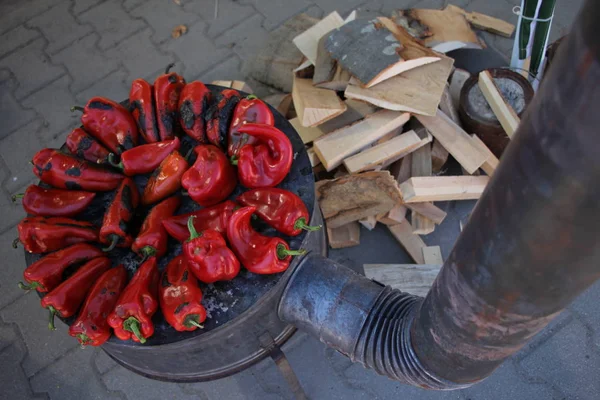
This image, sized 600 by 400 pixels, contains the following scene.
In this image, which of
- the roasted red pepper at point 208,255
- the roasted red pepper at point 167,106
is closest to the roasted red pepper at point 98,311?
the roasted red pepper at point 208,255

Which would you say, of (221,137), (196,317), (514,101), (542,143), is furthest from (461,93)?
(542,143)

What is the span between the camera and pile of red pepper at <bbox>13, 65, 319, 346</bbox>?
2088mm

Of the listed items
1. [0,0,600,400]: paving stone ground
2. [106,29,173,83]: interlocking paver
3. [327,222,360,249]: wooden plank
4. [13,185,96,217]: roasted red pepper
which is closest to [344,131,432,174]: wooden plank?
[327,222,360,249]: wooden plank

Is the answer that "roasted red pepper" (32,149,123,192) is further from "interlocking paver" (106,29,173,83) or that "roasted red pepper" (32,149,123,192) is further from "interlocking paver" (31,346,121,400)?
"interlocking paver" (106,29,173,83)

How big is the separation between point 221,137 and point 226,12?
7.88ft

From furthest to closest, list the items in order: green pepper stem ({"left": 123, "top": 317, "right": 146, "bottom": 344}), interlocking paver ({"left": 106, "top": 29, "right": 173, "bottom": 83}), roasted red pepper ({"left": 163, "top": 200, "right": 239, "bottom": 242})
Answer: interlocking paver ({"left": 106, "top": 29, "right": 173, "bottom": 83}), roasted red pepper ({"left": 163, "top": 200, "right": 239, "bottom": 242}), green pepper stem ({"left": 123, "top": 317, "right": 146, "bottom": 344})

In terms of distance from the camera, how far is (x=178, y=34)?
172 inches

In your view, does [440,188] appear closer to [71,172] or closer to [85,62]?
[71,172]

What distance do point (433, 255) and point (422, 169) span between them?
20.3 inches

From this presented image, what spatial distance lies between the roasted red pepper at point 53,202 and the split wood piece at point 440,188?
1.68 metres

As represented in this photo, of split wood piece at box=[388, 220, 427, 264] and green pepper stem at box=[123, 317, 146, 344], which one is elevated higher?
green pepper stem at box=[123, 317, 146, 344]

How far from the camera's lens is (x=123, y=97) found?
411 centimetres

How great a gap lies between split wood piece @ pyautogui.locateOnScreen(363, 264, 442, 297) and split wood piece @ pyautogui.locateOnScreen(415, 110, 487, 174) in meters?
0.62

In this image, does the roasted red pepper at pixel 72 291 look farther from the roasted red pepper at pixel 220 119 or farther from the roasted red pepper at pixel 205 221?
the roasted red pepper at pixel 220 119
